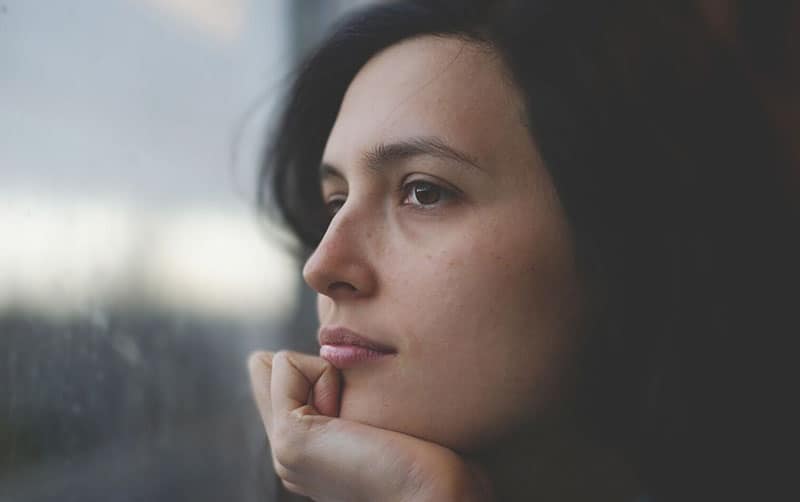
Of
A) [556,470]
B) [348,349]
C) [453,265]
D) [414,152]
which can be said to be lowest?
[556,470]

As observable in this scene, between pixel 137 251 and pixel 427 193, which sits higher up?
pixel 427 193

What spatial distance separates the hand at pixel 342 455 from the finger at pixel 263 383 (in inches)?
1.1

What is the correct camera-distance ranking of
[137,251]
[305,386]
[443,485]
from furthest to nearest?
[137,251] → [305,386] → [443,485]

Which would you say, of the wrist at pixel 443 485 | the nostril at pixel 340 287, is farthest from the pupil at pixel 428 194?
the wrist at pixel 443 485

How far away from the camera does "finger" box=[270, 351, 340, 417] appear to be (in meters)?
0.80

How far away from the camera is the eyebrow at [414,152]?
748 millimetres

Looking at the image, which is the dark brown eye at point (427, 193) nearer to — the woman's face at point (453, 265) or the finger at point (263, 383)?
the woman's face at point (453, 265)

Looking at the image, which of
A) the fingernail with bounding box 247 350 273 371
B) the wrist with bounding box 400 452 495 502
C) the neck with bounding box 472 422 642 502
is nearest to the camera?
the wrist with bounding box 400 452 495 502

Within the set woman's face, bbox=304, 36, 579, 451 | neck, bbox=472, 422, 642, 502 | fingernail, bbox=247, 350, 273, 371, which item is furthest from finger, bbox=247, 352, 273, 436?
neck, bbox=472, 422, 642, 502

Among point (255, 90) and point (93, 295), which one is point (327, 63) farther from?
point (93, 295)

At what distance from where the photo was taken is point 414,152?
0.76 m

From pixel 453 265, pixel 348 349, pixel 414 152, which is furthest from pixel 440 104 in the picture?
pixel 348 349

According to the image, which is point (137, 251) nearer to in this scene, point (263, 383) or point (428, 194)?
point (263, 383)

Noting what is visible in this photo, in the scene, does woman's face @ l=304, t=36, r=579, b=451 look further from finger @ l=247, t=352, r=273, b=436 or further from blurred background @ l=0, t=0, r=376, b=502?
blurred background @ l=0, t=0, r=376, b=502
